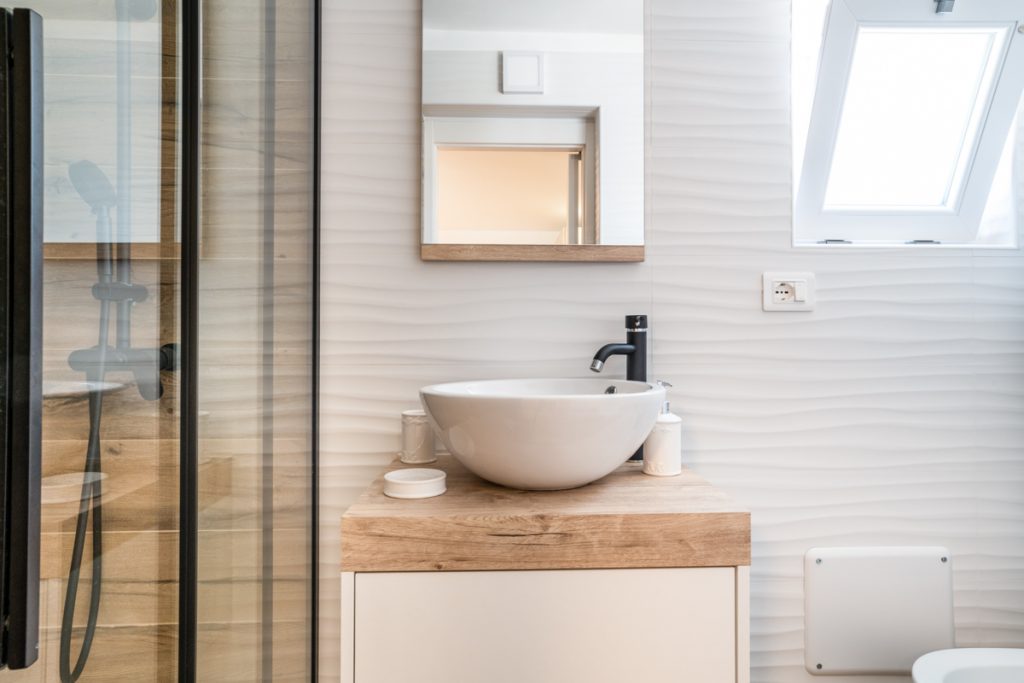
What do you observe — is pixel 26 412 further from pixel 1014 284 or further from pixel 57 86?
pixel 1014 284

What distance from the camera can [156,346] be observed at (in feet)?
2.12

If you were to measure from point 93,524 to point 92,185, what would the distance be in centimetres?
31

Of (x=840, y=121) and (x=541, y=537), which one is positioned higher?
(x=840, y=121)

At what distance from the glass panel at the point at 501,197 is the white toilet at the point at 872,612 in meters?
1.01

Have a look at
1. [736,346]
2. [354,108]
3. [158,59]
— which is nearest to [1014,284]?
[736,346]

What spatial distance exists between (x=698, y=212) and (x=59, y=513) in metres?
1.30

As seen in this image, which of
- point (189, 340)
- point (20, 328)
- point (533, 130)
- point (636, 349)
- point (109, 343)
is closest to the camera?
point (20, 328)

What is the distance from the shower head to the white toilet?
1.51 meters

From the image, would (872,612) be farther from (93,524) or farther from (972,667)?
(93,524)

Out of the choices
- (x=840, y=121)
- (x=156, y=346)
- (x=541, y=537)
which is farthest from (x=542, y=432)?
(x=840, y=121)

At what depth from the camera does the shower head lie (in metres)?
0.52

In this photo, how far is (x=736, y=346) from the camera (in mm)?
1391

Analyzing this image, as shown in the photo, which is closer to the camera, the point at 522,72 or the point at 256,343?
the point at 256,343

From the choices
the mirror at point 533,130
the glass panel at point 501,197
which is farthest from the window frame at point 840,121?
the glass panel at point 501,197
